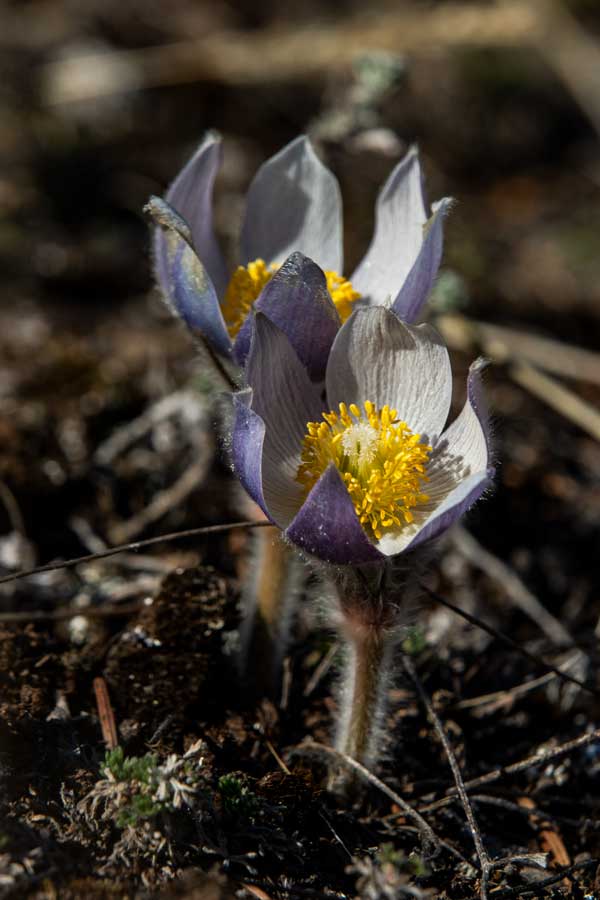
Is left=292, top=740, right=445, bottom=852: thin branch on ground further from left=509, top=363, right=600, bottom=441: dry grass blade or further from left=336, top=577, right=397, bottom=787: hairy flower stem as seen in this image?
left=509, top=363, right=600, bottom=441: dry grass blade

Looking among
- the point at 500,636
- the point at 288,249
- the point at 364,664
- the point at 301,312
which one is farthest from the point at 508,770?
the point at 288,249

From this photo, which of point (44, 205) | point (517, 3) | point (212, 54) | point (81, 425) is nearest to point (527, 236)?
point (517, 3)

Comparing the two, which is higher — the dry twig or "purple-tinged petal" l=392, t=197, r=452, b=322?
"purple-tinged petal" l=392, t=197, r=452, b=322

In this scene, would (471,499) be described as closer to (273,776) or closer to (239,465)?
(239,465)

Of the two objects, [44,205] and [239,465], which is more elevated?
[239,465]

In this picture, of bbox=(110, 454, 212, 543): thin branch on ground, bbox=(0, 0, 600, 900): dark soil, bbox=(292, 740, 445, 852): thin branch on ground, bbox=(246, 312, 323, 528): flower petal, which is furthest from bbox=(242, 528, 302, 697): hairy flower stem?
bbox=(110, 454, 212, 543): thin branch on ground

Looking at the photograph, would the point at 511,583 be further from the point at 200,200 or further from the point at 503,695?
the point at 200,200

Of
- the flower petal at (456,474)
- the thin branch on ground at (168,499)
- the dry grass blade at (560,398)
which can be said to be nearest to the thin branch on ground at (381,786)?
the flower petal at (456,474)

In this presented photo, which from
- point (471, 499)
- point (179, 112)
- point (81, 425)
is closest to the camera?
point (471, 499)
